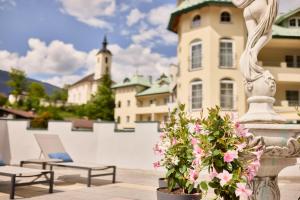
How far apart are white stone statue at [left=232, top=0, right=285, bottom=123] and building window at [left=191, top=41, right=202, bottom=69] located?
16.1 m

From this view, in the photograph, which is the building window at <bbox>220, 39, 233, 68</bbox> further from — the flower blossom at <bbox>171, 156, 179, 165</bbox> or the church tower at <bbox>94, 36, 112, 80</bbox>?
the church tower at <bbox>94, 36, 112, 80</bbox>

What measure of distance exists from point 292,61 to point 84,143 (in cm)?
1744

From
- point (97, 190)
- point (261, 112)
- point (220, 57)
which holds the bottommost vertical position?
point (97, 190)

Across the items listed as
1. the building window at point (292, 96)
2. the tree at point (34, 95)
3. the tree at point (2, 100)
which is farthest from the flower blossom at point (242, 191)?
the tree at point (2, 100)

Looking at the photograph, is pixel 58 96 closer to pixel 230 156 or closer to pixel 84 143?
pixel 84 143

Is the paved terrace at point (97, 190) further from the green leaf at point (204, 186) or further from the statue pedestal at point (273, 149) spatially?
the green leaf at point (204, 186)

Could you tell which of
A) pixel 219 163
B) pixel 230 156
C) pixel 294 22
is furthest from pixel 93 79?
pixel 230 156

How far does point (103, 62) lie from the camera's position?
95.4 m

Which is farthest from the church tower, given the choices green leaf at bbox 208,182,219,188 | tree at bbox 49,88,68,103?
green leaf at bbox 208,182,219,188

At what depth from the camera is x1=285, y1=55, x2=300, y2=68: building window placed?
2436 cm

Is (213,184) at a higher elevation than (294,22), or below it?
below

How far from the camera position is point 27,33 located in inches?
3260

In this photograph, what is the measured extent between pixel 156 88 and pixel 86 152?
35.4 meters

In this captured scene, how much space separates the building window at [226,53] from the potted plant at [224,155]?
18440mm
